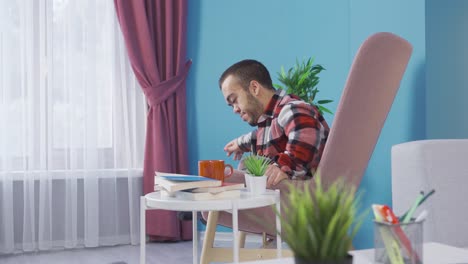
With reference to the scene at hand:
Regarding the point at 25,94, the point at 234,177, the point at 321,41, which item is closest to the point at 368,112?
the point at 234,177

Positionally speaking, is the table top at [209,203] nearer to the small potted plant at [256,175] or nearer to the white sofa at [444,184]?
the small potted plant at [256,175]

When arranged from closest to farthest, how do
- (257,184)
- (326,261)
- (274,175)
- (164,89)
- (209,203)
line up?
(326,261) → (209,203) → (257,184) → (274,175) → (164,89)

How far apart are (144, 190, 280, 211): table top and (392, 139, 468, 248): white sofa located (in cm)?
49

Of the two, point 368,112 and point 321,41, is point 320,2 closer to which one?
point 321,41

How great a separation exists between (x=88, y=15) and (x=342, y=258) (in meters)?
3.60

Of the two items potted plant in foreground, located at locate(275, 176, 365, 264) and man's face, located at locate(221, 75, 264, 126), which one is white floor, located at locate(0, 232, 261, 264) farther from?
potted plant in foreground, located at locate(275, 176, 365, 264)

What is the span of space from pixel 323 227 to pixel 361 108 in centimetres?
143

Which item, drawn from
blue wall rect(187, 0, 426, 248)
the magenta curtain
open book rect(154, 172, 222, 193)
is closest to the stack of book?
open book rect(154, 172, 222, 193)

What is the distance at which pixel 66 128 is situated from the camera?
390 cm

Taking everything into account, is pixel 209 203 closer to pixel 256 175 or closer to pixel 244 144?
pixel 256 175

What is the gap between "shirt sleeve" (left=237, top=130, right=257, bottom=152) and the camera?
261cm

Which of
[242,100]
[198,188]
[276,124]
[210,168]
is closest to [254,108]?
[242,100]

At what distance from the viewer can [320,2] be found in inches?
138

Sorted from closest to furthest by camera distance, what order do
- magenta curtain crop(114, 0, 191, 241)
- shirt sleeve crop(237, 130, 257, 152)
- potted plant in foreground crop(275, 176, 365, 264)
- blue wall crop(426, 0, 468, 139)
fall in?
1. potted plant in foreground crop(275, 176, 365, 264)
2. blue wall crop(426, 0, 468, 139)
3. shirt sleeve crop(237, 130, 257, 152)
4. magenta curtain crop(114, 0, 191, 241)
